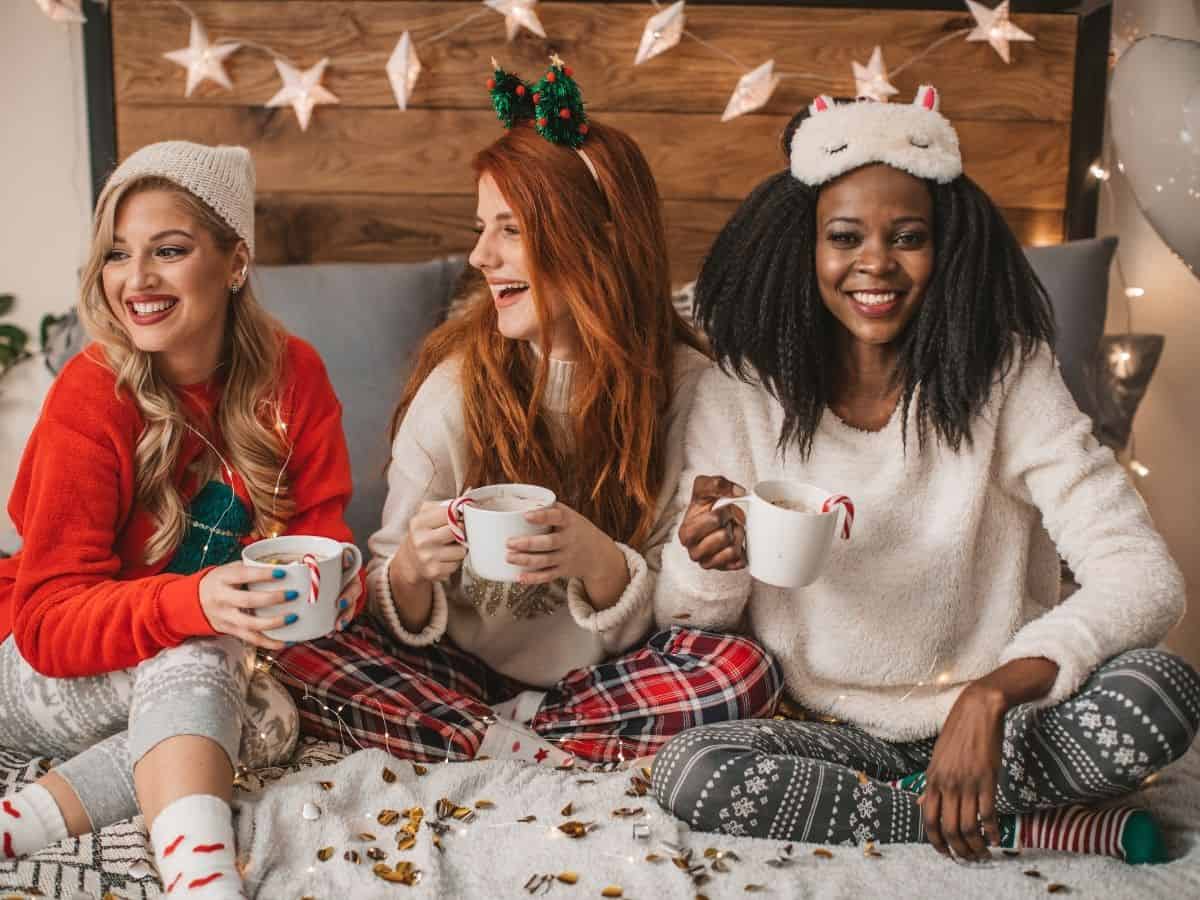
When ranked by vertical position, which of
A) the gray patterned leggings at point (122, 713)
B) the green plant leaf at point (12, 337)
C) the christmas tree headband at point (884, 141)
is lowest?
the gray patterned leggings at point (122, 713)

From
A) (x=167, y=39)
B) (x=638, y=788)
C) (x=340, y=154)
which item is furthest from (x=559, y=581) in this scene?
(x=167, y=39)

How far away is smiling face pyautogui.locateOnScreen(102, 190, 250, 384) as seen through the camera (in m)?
1.46

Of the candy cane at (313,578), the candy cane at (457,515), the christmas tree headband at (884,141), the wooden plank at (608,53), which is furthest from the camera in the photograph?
the wooden plank at (608,53)

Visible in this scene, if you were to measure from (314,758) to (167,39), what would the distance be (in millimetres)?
1628

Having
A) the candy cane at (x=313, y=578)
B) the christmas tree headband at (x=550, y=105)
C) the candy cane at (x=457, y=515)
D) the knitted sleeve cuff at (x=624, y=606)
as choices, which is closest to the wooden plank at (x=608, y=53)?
the christmas tree headband at (x=550, y=105)

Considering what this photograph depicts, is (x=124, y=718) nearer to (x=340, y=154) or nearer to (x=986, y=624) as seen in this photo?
(x=986, y=624)

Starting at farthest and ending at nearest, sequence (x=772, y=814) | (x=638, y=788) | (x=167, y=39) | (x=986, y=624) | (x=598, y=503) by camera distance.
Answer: (x=167, y=39)
(x=598, y=503)
(x=986, y=624)
(x=638, y=788)
(x=772, y=814)

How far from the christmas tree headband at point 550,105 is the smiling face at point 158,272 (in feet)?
1.51

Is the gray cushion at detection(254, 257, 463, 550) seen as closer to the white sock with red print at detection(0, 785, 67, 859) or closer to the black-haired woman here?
the black-haired woman

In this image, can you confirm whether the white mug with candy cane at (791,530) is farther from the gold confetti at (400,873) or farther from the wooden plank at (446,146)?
the wooden plank at (446,146)

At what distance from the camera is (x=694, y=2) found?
235 cm

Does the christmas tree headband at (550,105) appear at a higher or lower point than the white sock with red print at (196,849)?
higher

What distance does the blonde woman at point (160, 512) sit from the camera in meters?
1.25

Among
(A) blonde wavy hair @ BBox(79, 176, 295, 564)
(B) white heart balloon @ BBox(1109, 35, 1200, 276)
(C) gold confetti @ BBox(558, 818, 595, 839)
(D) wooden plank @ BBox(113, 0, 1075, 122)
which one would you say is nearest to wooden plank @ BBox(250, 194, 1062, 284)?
(D) wooden plank @ BBox(113, 0, 1075, 122)
